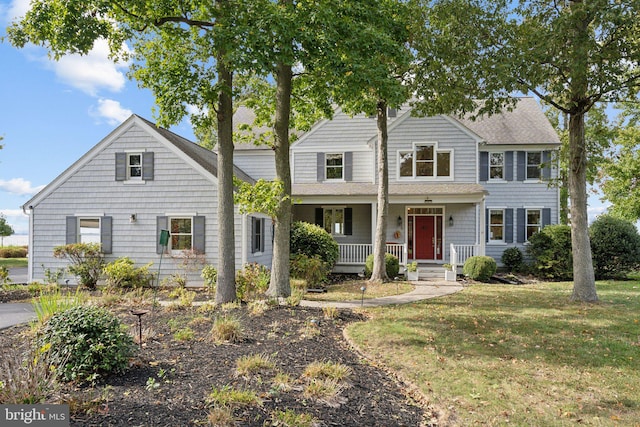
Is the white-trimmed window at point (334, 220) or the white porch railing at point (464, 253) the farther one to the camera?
→ the white-trimmed window at point (334, 220)

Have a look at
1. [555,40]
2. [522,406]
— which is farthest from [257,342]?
[555,40]

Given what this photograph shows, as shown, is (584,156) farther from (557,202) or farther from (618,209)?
(618,209)

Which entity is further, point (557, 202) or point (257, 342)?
point (557, 202)

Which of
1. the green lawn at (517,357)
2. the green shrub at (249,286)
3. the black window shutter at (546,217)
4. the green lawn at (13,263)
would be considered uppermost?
the black window shutter at (546,217)

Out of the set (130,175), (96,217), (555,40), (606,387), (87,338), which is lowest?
(606,387)

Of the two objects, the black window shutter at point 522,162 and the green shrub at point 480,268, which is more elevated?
the black window shutter at point 522,162

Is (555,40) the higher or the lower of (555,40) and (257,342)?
the higher

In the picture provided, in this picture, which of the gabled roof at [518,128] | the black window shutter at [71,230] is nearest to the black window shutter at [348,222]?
the gabled roof at [518,128]

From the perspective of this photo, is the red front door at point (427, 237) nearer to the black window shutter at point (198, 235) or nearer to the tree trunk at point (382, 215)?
the tree trunk at point (382, 215)

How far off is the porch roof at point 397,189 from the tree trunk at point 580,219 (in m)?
4.66

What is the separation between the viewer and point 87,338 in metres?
4.82

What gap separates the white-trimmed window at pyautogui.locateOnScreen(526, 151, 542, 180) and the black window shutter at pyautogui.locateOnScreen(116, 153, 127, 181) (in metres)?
17.9

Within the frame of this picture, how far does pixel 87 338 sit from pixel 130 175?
1082 centimetres

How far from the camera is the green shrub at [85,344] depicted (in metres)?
4.60
